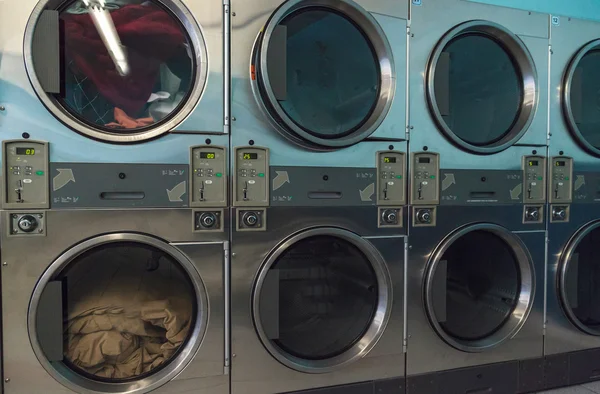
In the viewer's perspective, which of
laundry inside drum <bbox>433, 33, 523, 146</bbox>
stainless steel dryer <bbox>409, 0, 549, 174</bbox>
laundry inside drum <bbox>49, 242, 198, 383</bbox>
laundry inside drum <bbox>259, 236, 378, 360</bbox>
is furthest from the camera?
laundry inside drum <bbox>433, 33, 523, 146</bbox>

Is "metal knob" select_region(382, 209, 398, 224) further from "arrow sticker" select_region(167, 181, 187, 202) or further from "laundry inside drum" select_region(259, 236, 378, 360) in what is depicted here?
"arrow sticker" select_region(167, 181, 187, 202)

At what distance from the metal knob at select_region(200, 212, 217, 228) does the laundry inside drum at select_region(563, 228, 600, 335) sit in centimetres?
214

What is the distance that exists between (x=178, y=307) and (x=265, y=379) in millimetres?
516

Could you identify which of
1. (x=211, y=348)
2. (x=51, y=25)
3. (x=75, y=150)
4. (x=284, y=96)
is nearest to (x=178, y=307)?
(x=211, y=348)

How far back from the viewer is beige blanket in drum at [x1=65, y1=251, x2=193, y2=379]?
1.75m

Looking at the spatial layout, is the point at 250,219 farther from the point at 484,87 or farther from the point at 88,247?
the point at 484,87

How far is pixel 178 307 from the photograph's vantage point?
6.06 ft

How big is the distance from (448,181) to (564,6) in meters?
1.94

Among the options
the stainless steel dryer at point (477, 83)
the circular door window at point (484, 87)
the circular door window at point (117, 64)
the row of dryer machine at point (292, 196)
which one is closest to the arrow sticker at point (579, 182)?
the row of dryer machine at point (292, 196)

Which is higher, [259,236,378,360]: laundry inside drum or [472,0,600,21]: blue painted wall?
[472,0,600,21]: blue painted wall

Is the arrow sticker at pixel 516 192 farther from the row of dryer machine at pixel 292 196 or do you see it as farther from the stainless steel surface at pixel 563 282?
the stainless steel surface at pixel 563 282

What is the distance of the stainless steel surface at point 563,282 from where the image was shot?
2.34 meters

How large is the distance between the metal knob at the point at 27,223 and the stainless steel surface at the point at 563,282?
8.41 feet

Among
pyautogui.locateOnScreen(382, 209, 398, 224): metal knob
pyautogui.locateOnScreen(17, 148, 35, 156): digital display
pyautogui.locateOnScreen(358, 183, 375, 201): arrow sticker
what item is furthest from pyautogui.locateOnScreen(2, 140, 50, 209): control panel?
pyautogui.locateOnScreen(382, 209, 398, 224): metal knob
